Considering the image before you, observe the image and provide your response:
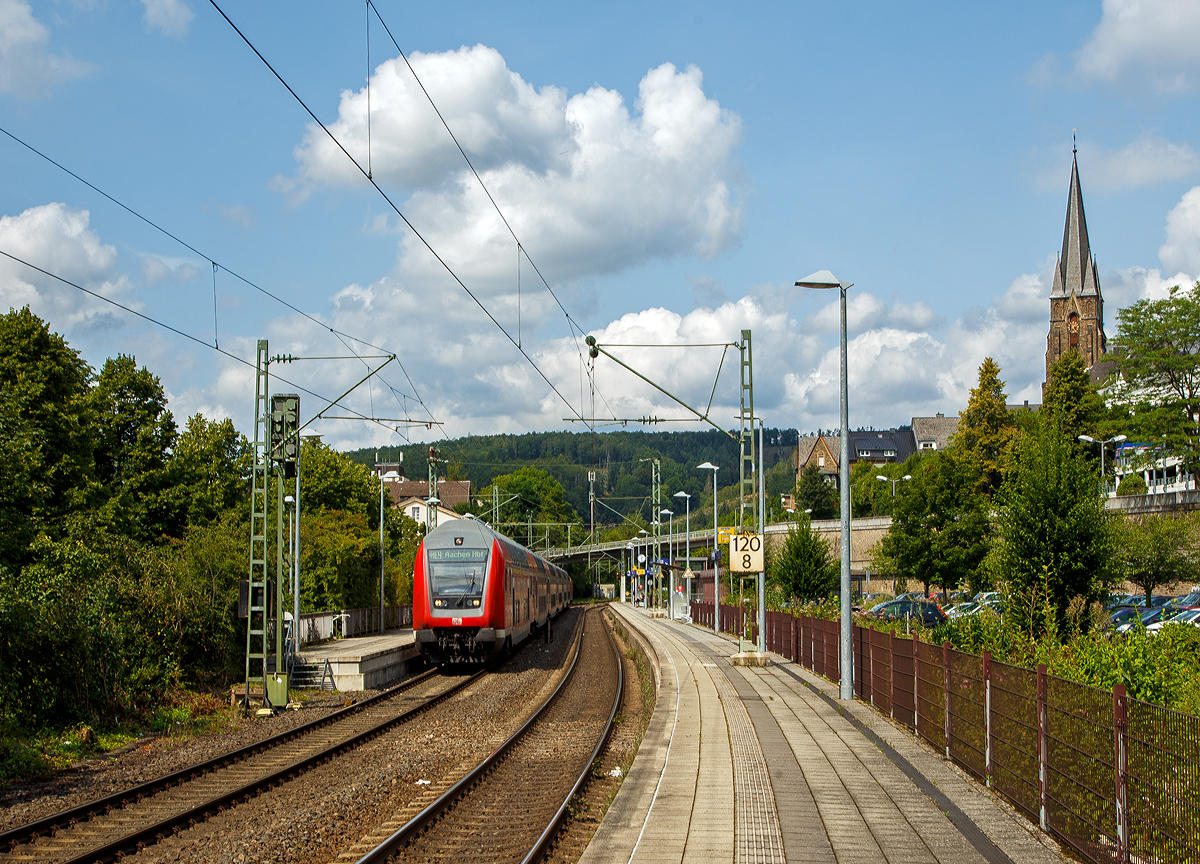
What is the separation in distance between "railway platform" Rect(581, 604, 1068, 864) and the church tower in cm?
11298

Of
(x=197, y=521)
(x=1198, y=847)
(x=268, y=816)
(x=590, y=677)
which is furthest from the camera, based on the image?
(x=197, y=521)

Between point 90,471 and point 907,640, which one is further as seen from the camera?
point 90,471

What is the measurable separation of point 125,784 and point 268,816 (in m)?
2.77

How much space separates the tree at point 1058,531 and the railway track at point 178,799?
43.6 feet

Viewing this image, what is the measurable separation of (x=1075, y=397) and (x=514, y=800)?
68.7m

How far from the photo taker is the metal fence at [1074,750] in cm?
595

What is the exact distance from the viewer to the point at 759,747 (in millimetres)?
12008

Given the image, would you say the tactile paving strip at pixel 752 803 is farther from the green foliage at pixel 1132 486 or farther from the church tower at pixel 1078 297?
the church tower at pixel 1078 297

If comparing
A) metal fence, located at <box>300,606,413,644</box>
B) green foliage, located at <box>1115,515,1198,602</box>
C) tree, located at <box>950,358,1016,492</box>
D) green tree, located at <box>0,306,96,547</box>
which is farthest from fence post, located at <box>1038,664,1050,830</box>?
tree, located at <box>950,358,1016,492</box>

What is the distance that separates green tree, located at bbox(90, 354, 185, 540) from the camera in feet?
142

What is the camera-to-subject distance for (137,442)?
4444cm

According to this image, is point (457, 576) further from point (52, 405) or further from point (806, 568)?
point (52, 405)

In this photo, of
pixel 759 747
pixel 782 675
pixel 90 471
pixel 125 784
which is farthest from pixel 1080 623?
pixel 90 471

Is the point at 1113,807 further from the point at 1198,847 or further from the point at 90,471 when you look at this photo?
the point at 90,471
